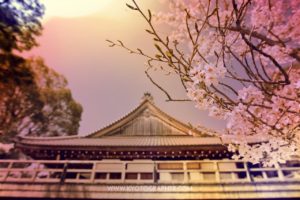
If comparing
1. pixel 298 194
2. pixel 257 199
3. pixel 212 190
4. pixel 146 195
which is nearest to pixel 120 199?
pixel 146 195

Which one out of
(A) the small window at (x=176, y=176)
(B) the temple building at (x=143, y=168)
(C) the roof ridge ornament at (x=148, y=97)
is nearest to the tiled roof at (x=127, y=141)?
(B) the temple building at (x=143, y=168)

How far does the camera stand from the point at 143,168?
12.1 m

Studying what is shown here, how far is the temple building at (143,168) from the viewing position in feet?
28.2

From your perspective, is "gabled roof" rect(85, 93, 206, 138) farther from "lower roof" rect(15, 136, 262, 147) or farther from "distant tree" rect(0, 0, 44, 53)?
"distant tree" rect(0, 0, 44, 53)

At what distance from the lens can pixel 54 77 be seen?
25484 mm

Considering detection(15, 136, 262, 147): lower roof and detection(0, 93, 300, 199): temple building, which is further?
detection(15, 136, 262, 147): lower roof

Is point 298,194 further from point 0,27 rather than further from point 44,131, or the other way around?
point 44,131

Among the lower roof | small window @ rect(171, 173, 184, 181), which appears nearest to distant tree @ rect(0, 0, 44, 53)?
the lower roof

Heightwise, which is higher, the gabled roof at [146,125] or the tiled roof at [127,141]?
the gabled roof at [146,125]

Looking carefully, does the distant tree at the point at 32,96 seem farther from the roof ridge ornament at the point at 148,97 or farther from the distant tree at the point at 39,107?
the roof ridge ornament at the point at 148,97

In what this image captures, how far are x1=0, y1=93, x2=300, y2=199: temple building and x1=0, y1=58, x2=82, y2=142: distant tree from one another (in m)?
9.86

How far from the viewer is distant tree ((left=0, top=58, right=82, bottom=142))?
21.8 m

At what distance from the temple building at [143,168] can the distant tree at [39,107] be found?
9.86 m

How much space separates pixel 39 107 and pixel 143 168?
15.2 metres
